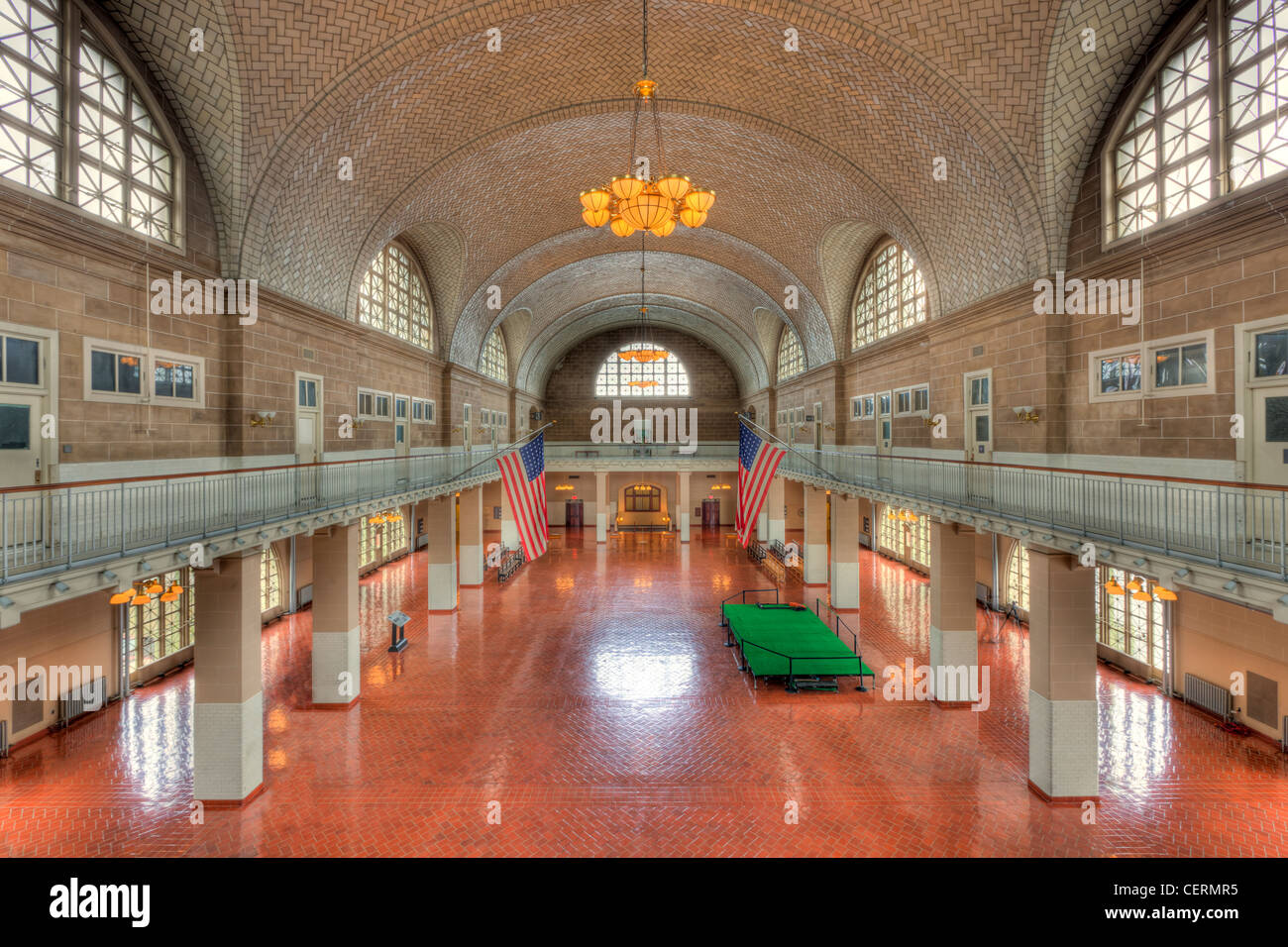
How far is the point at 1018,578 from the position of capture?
18219 mm

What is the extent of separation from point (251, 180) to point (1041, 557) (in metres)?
13.8

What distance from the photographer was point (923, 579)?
2305 centimetres

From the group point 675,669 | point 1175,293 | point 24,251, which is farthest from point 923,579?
point 24,251

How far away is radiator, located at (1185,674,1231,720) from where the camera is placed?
11367 millimetres

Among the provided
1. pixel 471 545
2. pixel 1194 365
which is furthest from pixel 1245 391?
pixel 471 545

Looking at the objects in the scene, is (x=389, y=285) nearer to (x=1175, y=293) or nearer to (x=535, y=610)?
(x=535, y=610)

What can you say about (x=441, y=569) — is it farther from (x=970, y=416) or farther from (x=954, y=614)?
(x=970, y=416)

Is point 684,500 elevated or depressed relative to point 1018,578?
elevated

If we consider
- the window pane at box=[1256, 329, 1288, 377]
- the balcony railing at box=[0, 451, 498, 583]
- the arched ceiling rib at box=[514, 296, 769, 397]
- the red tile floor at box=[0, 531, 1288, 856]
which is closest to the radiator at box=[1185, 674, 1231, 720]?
the red tile floor at box=[0, 531, 1288, 856]

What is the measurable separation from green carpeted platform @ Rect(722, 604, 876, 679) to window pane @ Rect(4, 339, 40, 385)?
12613mm

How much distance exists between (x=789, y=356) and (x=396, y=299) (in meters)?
17.6

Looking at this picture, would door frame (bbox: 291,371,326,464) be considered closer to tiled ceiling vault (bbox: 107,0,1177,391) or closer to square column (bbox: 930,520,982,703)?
tiled ceiling vault (bbox: 107,0,1177,391)

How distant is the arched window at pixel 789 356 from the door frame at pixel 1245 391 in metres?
18.9

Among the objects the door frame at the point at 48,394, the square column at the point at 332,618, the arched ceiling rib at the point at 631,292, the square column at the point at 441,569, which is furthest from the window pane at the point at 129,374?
the arched ceiling rib at the point at 631,292
